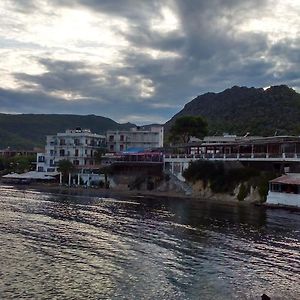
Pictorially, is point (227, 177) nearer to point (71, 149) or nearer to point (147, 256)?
point (147, 256)

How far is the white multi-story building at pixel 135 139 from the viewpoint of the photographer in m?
126

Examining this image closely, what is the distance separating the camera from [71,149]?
401 feet

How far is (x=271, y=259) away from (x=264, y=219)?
2030 cm

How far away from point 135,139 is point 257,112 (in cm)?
5054

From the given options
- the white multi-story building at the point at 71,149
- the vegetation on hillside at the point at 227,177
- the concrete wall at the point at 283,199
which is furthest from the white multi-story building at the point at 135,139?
the concrete wall at the point at 283,199

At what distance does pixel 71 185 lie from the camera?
356ft

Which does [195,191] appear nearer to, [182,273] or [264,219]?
[264,219]

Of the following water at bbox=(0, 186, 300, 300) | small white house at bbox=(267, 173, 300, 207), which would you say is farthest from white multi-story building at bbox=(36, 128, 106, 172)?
water at bbox=(0, 186, 300, 300)

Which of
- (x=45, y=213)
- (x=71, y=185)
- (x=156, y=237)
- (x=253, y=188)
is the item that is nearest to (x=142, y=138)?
(x=71, y=185)

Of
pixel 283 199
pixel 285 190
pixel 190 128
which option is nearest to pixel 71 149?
pixel 190 128

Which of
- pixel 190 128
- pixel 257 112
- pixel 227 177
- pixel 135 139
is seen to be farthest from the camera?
pixel 257 112

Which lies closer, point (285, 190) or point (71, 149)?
point (285, 190)

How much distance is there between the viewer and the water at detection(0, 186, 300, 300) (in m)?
23.2

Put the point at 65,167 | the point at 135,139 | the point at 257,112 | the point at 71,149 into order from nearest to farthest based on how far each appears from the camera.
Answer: the point at 65,167 < the point at 71,149 < the point at 135,139 < the point at 257,112
